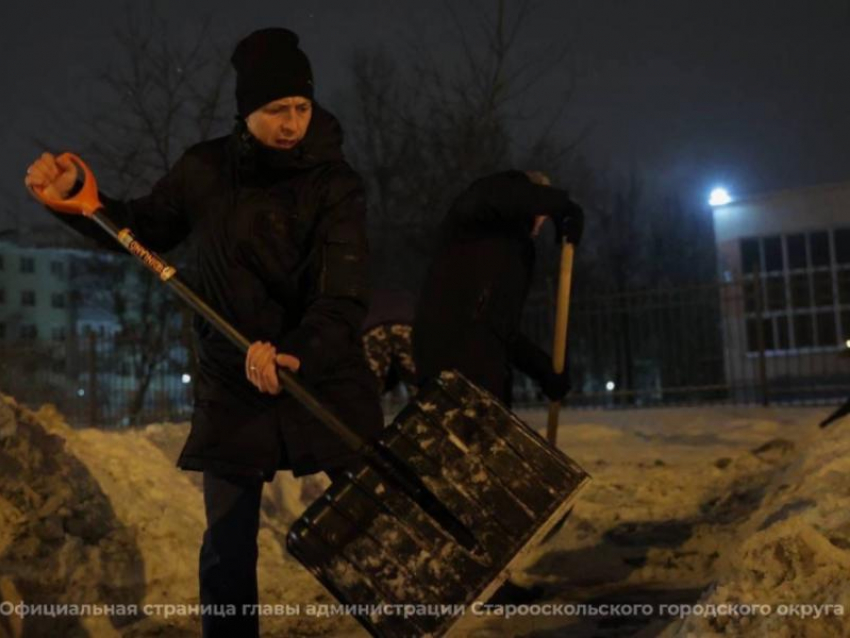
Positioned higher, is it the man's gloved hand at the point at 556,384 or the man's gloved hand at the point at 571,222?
the man's gloved hand at the point at 571,222

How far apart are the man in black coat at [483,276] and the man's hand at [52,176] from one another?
1900 mm

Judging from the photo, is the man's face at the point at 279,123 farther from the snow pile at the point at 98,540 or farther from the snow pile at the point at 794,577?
the snow pile at the point at 98,540

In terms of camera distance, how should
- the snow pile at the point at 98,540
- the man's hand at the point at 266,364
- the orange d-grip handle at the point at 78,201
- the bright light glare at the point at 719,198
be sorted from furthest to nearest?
the bright light glare at the point at 719,198 < the snow pile at the point at 98,540 < the orange d-grip handle at the point at 78,201 < the man's hand at the point at 266,364

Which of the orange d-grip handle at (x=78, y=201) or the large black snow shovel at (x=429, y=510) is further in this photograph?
the orange d-grip handle at (x=78, y=201)

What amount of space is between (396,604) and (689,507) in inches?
192

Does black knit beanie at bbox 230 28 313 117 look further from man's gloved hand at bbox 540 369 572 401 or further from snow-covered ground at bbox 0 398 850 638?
man's gloved hand at bbox 540 369 572 401

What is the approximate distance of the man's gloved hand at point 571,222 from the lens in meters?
4.80

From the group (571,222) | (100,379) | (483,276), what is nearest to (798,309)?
(100,379)

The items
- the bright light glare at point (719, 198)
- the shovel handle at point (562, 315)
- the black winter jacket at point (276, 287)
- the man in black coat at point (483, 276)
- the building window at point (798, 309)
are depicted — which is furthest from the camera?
the bright light glare at point (719, 198)

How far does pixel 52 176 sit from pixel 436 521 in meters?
1.54

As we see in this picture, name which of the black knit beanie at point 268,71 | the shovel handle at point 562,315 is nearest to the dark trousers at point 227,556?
the black knit beanie at point 268,71

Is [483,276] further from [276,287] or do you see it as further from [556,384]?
[276,287]

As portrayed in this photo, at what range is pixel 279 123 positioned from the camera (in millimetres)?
3203

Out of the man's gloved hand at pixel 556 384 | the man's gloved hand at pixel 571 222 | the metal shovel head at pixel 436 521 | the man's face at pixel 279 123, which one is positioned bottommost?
the metal shovel head at pixel 436 521
